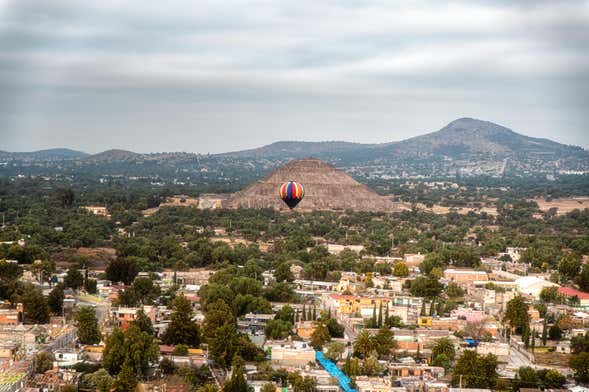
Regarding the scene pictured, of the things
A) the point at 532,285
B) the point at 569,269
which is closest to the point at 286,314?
the point at 532,285

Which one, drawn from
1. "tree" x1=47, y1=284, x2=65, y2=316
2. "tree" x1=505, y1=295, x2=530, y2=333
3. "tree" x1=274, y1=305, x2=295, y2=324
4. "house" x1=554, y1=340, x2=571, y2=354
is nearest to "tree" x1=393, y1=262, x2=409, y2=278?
"tree" x1=505, y1=295, x2=530, y2=333

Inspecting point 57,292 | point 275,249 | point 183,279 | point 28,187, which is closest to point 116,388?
point 57,292

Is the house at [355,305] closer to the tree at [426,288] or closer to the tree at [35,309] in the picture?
the tree at [426,288]

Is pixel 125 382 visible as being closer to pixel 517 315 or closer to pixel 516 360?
pixel 516 360

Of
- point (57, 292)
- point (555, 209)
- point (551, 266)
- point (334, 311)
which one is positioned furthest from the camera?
point (555, 209)

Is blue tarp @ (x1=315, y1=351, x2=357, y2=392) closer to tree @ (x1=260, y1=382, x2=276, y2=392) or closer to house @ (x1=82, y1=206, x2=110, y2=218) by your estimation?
tree @ (x1=260, y1=382, x2=276, y2=392)

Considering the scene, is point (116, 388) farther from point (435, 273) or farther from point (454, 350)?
point (435, 273)

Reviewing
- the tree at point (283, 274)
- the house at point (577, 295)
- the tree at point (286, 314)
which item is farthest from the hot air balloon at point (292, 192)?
the tree at point (286, 314)
